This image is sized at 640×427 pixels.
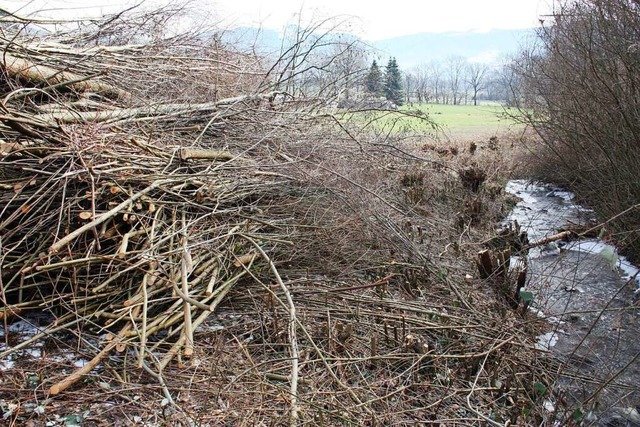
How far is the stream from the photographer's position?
3.02 m

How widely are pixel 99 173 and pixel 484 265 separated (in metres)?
3.50

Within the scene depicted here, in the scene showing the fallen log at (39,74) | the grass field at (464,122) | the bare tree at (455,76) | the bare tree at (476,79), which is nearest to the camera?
the fallen log at (39,74)

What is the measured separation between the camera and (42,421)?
7.56 feet

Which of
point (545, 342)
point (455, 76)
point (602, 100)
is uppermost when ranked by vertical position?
point (455, 76)

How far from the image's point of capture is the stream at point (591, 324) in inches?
119

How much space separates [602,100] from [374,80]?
165 inches

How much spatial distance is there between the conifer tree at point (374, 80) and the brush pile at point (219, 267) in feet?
12.2

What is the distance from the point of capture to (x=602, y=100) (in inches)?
227

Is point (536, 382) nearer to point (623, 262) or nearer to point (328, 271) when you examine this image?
point (328, 271)

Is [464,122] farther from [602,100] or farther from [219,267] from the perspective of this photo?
[219,267]

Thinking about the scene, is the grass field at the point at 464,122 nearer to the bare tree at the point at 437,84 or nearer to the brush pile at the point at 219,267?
the brush pile at the point at 219,267

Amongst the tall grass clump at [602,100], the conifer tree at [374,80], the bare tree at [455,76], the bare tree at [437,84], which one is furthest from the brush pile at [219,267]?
the bare tree at [455,76]

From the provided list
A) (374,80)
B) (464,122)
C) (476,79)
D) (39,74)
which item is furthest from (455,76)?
(39,74)

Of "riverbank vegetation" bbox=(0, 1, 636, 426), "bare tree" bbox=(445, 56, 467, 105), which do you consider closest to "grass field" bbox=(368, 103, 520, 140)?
"riverbank vegetation" bbox=(0, 1, 636, 426)
